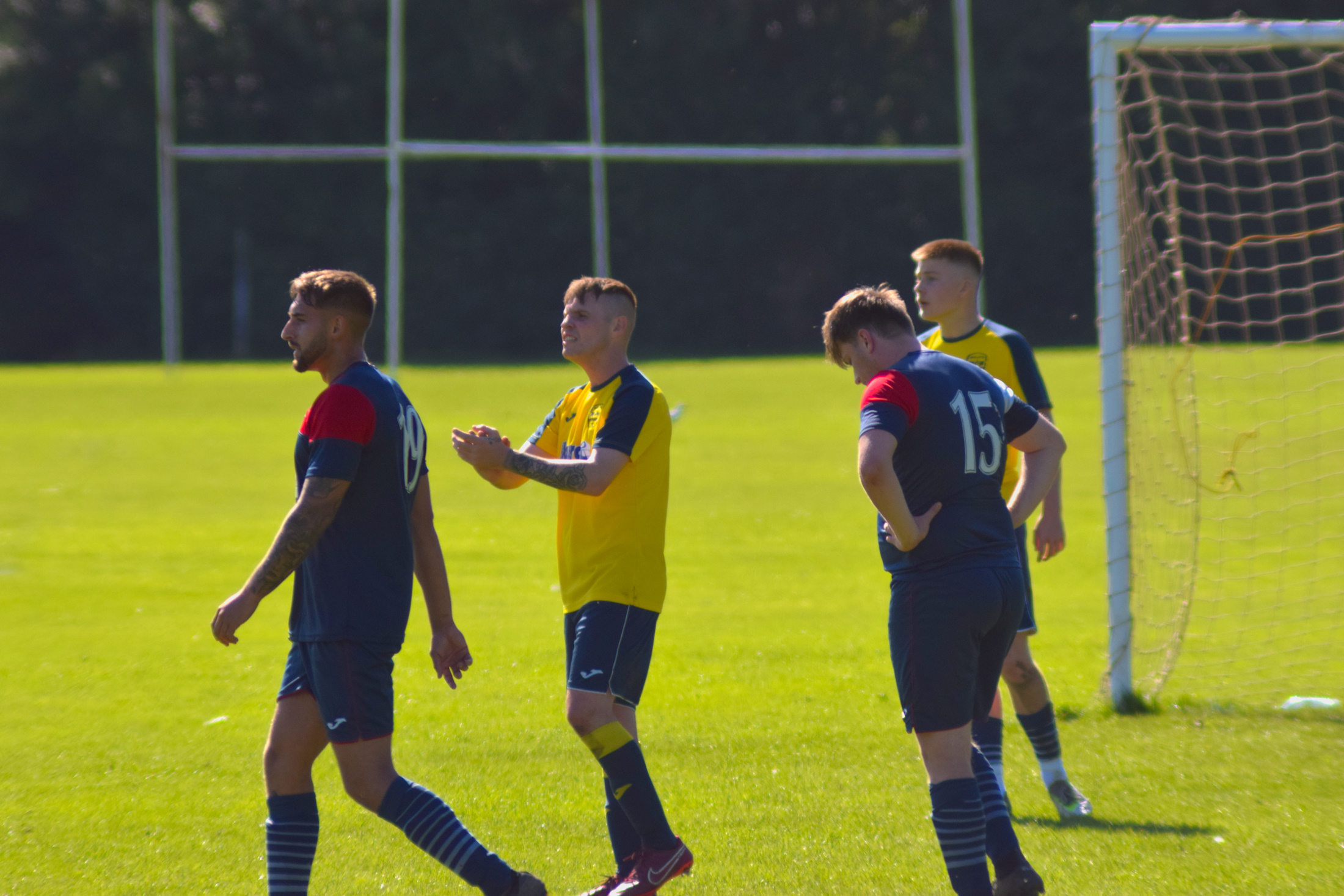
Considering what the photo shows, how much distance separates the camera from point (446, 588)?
3.76m

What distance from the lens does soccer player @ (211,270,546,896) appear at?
3314 mm

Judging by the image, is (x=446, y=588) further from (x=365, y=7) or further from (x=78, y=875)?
(x=365, y=7)

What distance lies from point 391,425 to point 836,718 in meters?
2.97

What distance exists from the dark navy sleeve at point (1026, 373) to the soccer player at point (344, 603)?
6.82 feet

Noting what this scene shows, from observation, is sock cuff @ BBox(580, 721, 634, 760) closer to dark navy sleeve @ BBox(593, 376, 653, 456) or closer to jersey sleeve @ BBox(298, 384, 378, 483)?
dark navy sleeve @ BBox(593, 376, 653, 456)

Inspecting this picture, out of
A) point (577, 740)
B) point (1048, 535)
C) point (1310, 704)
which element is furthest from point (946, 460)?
point (1310, 704)

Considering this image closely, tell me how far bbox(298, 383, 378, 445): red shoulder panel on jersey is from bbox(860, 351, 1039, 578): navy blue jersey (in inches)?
48.4

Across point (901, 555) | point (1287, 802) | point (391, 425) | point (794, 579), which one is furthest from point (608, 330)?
point (794, 579)

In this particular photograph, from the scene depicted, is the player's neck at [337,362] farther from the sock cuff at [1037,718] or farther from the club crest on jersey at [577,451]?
the sock cuff at [1037,718]

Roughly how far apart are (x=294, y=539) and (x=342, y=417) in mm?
319

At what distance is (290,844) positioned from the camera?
338cm

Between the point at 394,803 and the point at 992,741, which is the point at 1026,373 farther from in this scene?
the point at 394,803

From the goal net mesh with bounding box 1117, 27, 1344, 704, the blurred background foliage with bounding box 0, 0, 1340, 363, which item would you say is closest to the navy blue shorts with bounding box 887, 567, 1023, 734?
the goal net mesh with bounding box 1117, 27, 1344, 704

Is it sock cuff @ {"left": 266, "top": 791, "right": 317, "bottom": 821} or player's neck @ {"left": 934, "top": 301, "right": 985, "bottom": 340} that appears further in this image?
player's neck @ {"left": 934, "top": 301, "right": 985, "bottom": 340}
